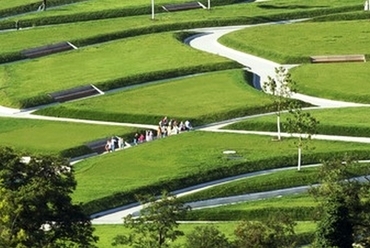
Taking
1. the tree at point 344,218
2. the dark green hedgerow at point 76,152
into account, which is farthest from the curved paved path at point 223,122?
the tree at point 344,218

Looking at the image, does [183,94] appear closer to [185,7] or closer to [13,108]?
[13,108]

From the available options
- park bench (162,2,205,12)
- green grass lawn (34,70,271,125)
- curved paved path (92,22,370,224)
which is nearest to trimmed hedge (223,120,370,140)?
curved paved path (92,22,370,224)

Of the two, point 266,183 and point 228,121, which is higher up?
point 266,183

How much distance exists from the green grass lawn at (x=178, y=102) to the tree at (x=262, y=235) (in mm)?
32946

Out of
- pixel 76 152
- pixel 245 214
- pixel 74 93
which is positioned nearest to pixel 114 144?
pixel 76 152

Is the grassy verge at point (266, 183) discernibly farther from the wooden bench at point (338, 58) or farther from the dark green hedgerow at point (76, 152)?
the wooden bench at point (338, 58)

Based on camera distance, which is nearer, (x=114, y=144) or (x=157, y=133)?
(x=114, y=144)

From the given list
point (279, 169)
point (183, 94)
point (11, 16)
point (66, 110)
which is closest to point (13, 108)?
point (66, 110)

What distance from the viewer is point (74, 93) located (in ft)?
300

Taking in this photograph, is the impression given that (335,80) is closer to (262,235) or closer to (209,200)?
(209,200)

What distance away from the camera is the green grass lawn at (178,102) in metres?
83.7

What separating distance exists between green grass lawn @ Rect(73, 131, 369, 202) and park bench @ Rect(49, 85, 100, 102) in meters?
13.8

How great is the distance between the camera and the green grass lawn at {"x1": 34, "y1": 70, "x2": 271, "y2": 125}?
8369cm

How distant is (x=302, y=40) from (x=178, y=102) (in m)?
20.8
